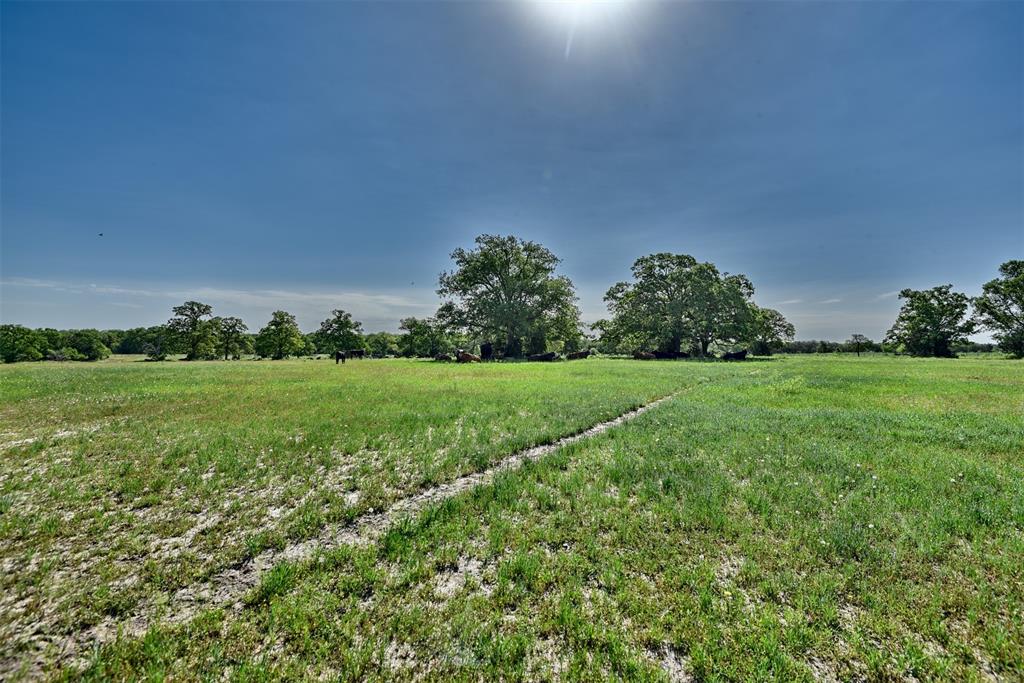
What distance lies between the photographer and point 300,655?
3.50 meters

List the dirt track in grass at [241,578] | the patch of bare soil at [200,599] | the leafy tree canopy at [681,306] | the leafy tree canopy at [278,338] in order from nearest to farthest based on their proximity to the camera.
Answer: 1. the patch of bare soil at [200,599]
2. the dirt track in grass at [241,578]
3. the leafy tree canopy at [681,306]
4. the leafy tree canopy at [278,338]

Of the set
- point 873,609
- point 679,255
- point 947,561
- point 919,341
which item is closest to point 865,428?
point 947,561

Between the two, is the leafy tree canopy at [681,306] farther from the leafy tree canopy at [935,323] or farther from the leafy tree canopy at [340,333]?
the leafy tree canopy at [340,333]

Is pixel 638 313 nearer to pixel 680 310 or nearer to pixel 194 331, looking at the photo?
pixel 680 310

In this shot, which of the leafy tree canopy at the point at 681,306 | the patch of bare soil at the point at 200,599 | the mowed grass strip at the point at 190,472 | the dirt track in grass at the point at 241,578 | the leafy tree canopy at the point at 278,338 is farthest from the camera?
the leafy tree canopy at the point at 278,338

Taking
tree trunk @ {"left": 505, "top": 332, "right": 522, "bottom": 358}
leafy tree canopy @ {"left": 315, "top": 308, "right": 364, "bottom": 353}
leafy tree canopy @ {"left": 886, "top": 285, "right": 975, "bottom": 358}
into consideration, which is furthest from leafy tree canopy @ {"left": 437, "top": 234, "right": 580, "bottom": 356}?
leafy tree canopy @ {"left": 886, "top": 285, "right": 975, "bottom": 358}

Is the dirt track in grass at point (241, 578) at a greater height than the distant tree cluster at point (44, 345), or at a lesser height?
lesser

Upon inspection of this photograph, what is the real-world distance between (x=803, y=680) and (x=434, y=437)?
8763mm

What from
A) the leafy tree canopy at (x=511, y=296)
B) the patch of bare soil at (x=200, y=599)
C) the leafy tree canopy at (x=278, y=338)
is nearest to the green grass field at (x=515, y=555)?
the patch of bare soil at (x=200, y=599)

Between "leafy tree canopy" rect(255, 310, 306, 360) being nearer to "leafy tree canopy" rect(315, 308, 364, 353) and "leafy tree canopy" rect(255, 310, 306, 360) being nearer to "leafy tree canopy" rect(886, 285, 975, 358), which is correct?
"leafy tree canopy" rect(315, 308, 364, 353)

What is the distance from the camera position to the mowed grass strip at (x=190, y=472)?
4.66m

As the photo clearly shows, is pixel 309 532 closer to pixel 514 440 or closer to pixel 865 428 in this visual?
pixel 514 440

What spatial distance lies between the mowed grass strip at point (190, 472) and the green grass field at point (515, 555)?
59 mm

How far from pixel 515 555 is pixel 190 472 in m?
7.33
